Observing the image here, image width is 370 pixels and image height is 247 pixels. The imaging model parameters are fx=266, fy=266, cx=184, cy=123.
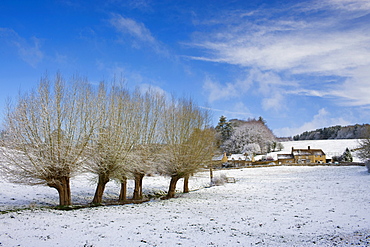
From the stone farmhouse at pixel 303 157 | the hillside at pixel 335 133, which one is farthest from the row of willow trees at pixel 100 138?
the hillside at pixel 335 133

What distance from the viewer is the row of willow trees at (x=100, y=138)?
15266mm

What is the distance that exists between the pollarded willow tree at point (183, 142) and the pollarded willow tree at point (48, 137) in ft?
21.2

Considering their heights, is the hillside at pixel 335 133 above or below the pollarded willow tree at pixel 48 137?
above

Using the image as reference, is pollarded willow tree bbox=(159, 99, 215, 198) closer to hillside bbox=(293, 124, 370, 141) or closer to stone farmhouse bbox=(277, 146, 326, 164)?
stone farmhouse bbox=(277, 146, 326, 164)

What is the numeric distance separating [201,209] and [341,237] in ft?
26.8

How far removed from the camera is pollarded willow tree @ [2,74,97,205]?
15.1 metres

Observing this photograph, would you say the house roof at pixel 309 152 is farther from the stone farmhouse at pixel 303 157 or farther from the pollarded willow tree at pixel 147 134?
the pollarded willow tree at pixel 147 134

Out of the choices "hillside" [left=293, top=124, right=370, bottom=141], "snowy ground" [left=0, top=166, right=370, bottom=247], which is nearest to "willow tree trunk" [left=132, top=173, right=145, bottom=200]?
"snowy ground" [left=0, top=166, right=370, bottom=247]

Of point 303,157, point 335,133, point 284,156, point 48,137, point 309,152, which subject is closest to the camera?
point 48,137

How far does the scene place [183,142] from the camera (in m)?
21.5

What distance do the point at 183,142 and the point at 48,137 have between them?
9822 millimetres

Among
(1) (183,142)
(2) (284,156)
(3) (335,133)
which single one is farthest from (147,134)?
(3) (335,133)

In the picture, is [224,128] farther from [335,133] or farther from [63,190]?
[63,190]

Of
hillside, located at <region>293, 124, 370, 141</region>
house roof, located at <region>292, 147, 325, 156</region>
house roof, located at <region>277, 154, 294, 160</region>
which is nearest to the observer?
house roof, located at <region>292, 147, 325, 156</region>
